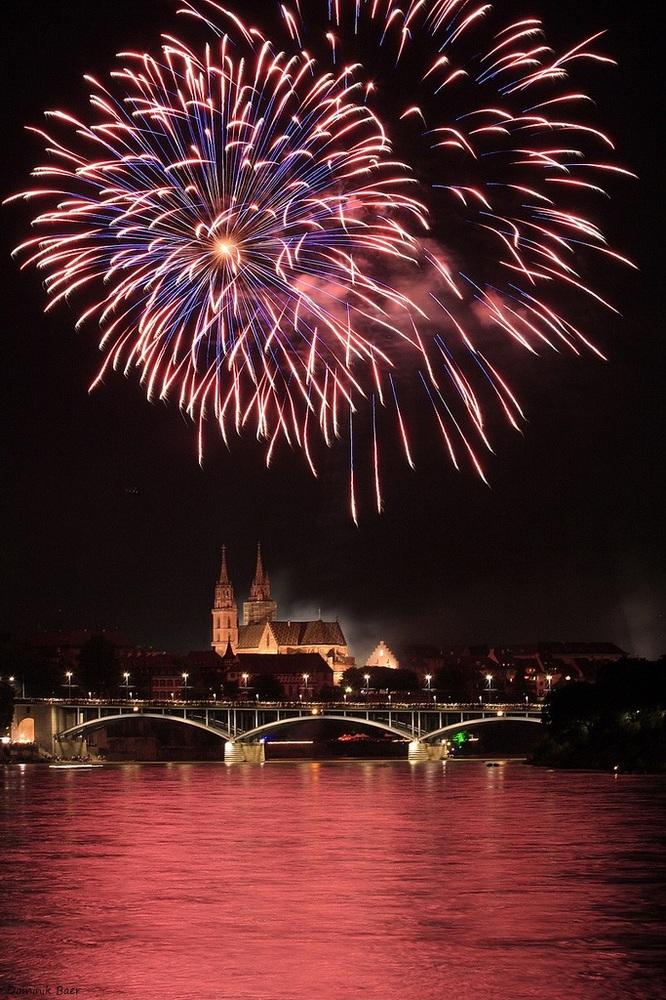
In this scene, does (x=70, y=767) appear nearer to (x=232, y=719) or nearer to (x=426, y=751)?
(x=232, y=719)

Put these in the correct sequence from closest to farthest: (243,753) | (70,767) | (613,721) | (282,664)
Answer: (613,721) → (70,767) → (243,753) → (282,664)

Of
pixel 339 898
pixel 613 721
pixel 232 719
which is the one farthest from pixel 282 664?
pixel 339 898

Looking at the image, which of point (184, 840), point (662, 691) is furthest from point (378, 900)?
point (662, 691)

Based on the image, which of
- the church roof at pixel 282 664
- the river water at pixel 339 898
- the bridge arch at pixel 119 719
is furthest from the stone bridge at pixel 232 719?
the church roof at pixel 282 664

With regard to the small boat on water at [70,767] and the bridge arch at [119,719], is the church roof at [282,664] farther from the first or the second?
the small boat on water at [70,767]

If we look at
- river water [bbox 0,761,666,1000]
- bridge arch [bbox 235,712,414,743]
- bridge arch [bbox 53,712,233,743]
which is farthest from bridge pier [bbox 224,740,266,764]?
river water [bbox 0,761,666,1000]

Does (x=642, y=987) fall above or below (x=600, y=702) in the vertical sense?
below

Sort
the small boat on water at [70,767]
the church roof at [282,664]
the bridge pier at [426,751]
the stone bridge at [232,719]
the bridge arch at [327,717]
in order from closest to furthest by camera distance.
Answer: the bridge arch at [327,717], the small boat on water at [70,767], the stone bridge at [232,719], the bridge pier at [426,751], the church roof at [282,664]

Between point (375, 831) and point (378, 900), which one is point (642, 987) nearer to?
point (378, 900)

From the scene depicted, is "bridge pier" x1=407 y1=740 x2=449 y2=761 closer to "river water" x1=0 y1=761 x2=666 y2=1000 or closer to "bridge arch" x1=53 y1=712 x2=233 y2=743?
"bridge arch" x1=53 y1=712 x2=233 y2=743
